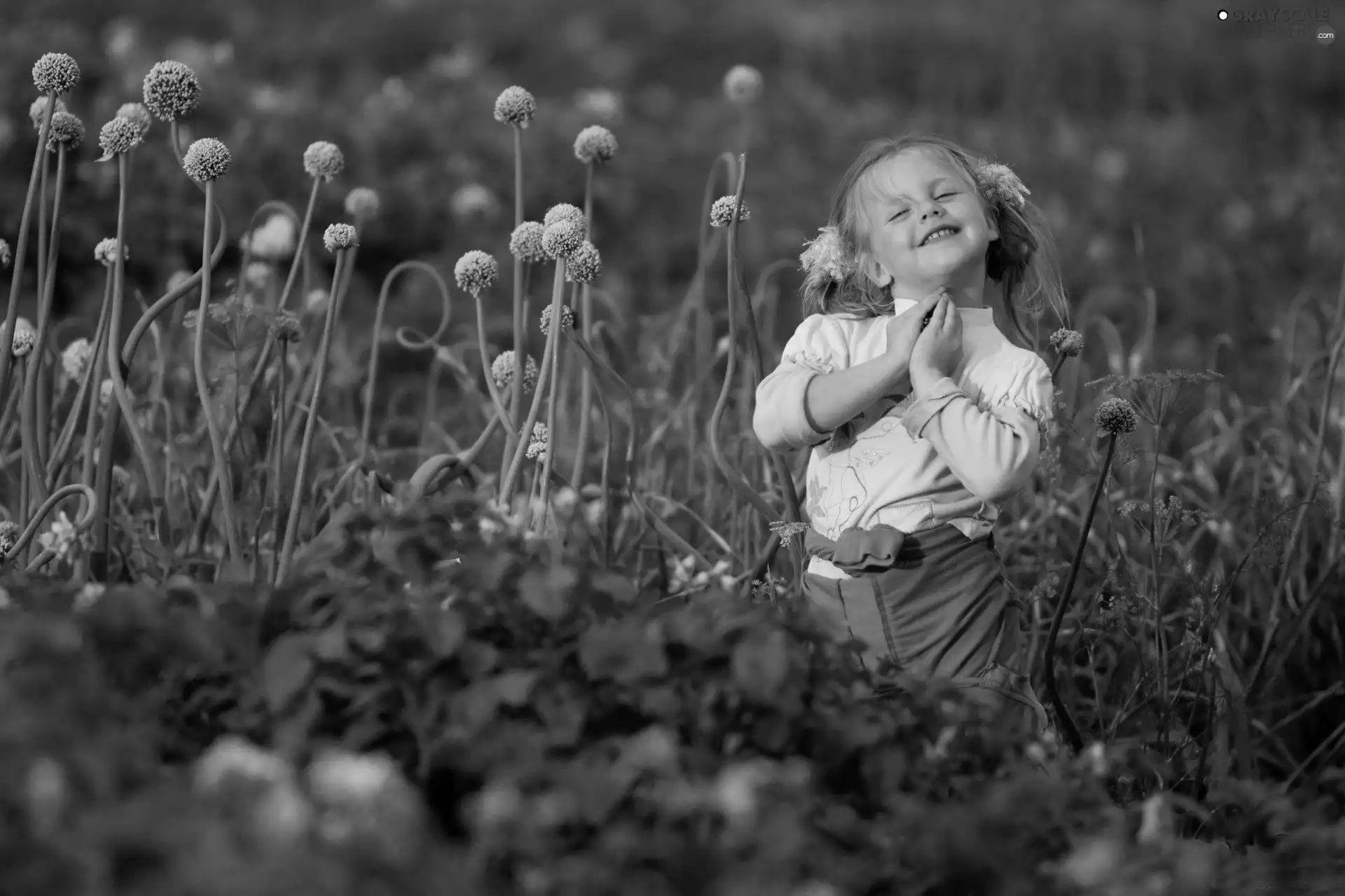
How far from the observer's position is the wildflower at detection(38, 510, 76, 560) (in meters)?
2.01

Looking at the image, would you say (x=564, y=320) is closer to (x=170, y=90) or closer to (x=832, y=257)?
(x=832, y=257)

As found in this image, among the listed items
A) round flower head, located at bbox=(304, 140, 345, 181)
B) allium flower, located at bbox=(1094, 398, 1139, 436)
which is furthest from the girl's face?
round flower head, located at bbox=(304, 140, 345, 181)

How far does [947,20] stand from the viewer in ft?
33.1

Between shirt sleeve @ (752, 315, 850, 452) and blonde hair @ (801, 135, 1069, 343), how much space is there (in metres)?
0.08

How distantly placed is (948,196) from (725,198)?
350mm

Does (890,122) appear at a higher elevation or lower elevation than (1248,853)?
higher

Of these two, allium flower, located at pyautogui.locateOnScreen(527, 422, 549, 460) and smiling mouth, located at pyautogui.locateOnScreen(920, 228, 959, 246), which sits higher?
smiling mouth, located at pyautogui.locateOnScreen(920, 228, 959, 246)

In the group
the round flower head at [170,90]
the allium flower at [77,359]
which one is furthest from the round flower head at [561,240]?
the allium flower at [77,359]

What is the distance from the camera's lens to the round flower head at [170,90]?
1961mm

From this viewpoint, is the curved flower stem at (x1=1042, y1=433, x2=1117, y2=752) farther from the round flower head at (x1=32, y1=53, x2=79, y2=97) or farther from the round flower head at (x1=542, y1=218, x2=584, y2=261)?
the round flower head at (x1=32, y1=53, x2=79, y2=97)

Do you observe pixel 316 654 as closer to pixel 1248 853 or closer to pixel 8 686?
pixel 8 686

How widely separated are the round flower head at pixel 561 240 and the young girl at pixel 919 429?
30 cm

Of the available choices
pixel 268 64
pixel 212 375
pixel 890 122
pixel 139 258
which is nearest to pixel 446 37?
pixel 268 64

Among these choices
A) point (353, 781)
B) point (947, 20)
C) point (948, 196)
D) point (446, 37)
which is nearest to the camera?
point (353, 781)
